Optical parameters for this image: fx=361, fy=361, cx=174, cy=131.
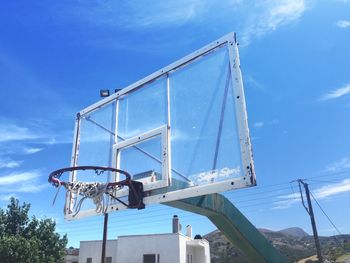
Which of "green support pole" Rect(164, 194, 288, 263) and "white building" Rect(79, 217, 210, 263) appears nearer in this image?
"green support pole" Rect(164, 194, 288, 263)

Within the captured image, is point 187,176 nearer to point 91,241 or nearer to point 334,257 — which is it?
point 91,241

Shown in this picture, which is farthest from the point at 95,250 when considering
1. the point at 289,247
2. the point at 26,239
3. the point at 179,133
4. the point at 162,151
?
the point at 289,247

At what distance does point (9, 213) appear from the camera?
25516 mm

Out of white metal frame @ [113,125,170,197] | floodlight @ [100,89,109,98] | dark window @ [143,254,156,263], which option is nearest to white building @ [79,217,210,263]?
dark window @ [143,254,156,263]

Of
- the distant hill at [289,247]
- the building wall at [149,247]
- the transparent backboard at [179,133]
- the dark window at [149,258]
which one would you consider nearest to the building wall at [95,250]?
the building wall at [149,247]

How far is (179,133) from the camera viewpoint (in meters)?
6.82

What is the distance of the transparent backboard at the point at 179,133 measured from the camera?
593 cm

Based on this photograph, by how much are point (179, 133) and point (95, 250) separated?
21.4 metres

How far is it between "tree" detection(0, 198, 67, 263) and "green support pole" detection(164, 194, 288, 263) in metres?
16.6

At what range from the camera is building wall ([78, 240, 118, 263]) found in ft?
81.3

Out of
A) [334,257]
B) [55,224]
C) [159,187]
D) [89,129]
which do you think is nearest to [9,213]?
[55,224]

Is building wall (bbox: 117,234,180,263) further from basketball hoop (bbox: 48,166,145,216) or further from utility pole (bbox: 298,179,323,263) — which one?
basketball hoop (bbox: 48,166,145,216)

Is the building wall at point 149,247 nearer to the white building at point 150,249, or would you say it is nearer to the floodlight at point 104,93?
the white building at point 150,249

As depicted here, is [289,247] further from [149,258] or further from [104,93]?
[104,93]
